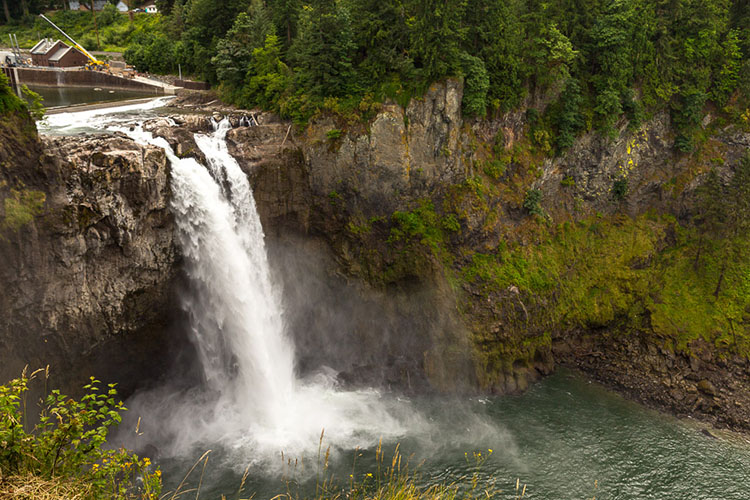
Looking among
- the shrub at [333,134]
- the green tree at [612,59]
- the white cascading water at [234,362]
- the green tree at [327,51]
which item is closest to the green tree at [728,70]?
the green tree at [612,59]

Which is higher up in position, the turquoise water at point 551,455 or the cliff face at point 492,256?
the cliff face at point 492,256

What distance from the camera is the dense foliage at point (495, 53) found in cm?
2864

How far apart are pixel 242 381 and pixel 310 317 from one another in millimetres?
5707

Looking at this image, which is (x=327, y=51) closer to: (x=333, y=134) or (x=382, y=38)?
(x=382, y=38)

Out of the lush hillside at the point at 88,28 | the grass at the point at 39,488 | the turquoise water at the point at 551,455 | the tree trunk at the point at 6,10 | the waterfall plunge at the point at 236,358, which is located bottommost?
the turquoise water at the point at 551,455

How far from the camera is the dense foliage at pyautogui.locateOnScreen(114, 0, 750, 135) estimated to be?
28.6 metres

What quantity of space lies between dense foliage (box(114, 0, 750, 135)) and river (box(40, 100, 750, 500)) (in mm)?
8051

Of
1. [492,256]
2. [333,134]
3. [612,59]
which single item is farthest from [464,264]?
[612,59]

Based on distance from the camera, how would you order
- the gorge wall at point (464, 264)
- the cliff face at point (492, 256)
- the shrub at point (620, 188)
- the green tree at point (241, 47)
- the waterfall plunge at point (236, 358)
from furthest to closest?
the shrub at point (620, 188) < the green tree at point (241, 47) < the cliff face at point (492, 256) < the gorge wall at point (464, 264) < the waterfall plunge at point (236, 358)

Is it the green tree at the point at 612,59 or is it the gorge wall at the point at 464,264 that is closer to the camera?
the gorge wall at the point at 464,264

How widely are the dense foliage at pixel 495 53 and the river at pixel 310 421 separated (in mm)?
8051

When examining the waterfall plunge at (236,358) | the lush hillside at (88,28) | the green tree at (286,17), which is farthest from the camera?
the lush hillside at (88,28)

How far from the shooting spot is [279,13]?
3400cm

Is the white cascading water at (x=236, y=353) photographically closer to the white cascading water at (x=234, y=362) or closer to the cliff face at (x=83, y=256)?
the white cascading water at (x=234, y=362)
